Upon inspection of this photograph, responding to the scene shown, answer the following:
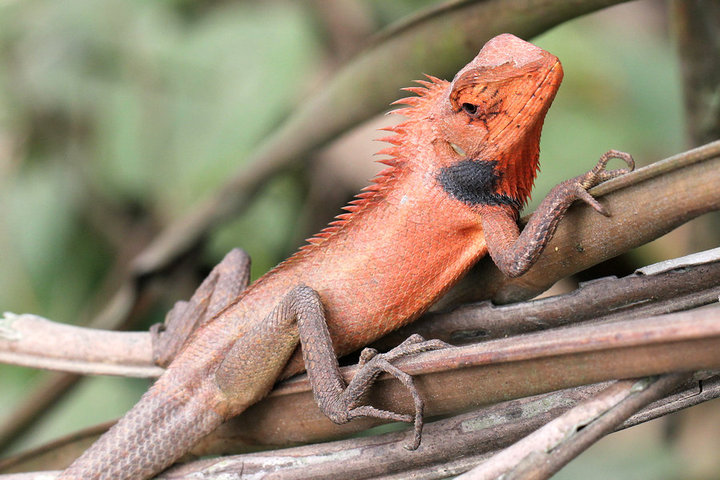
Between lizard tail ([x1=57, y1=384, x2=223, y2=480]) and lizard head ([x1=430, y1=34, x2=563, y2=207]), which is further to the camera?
lizard tail ([x1=57, y1=384, x2=223, y2=480])

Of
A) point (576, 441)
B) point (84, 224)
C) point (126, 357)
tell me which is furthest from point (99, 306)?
point (576, 441)

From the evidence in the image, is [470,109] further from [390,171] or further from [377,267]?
[377,267]

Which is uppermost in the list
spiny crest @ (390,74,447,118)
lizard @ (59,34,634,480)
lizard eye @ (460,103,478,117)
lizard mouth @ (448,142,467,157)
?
spiny crest @ (390,74,447,118)

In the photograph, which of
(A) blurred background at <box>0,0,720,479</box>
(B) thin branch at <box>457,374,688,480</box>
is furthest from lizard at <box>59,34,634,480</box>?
(A) blurred background at <box>0,0,720,479</box>

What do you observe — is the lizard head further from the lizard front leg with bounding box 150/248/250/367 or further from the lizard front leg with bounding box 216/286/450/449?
the lizard front leg with bounding box 150/248/250/367

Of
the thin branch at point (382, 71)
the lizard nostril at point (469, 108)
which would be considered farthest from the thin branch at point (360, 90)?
the lizard nostril at point (469, 108)
